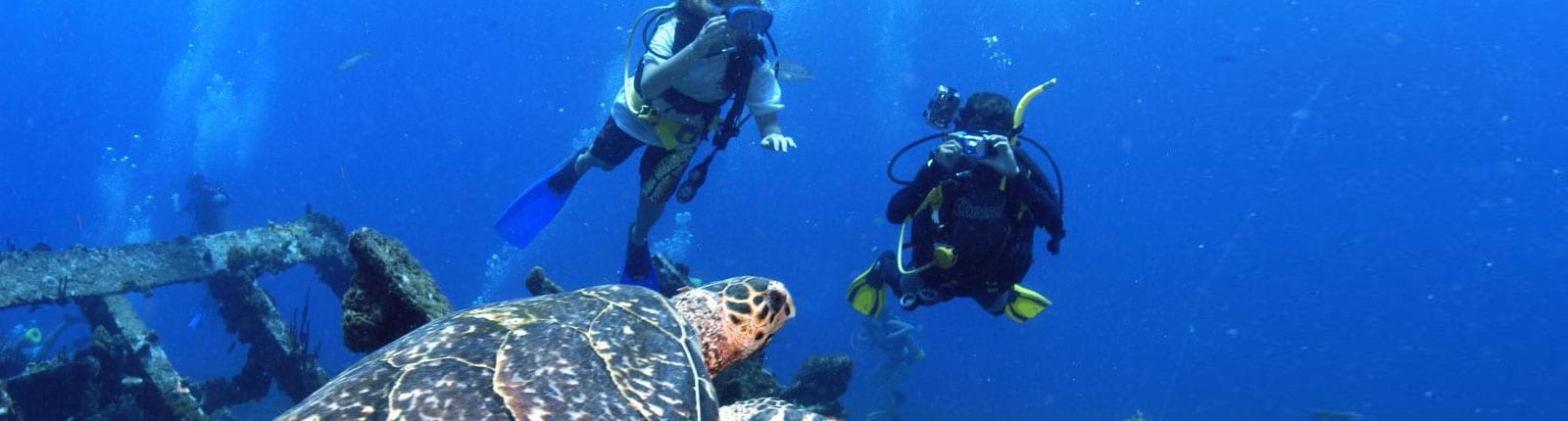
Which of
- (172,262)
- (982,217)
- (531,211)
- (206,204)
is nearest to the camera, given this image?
(982,217)

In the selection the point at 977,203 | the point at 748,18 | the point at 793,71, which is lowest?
the point at 977,203

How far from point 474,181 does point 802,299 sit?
5147cm

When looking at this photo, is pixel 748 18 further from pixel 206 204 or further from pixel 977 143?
pixel 206 204

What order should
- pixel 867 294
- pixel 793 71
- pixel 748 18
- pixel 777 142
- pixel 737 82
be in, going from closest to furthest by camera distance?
pixel 748 18
pixel 777 142
pixel 737 82
pixel 867 294
pixel 793 71

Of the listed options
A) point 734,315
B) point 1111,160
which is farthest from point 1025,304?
point 1111,160

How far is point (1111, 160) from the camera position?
101 meters

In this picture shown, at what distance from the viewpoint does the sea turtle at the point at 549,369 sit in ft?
6.48

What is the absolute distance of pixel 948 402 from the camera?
3300cm

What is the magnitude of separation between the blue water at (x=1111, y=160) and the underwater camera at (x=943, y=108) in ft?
197

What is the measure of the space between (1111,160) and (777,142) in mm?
104966

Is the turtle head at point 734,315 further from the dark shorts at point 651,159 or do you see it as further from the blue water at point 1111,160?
the blue water at point 1111,160

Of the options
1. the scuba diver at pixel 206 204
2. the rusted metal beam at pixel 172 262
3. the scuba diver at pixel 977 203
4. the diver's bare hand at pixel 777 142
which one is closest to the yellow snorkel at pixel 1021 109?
the scuba diver at pixel 977 203

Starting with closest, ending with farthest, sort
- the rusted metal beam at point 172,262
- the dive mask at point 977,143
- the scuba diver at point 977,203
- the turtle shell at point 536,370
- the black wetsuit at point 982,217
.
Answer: the turtle shell at point 536,370 → the dive mask at point 977,143 → the scuba diver at point 977,203 → the black wetsuit at point 982,217 → the rusted metal beam at point 172,262

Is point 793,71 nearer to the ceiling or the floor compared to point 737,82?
nearer to the ceiling
